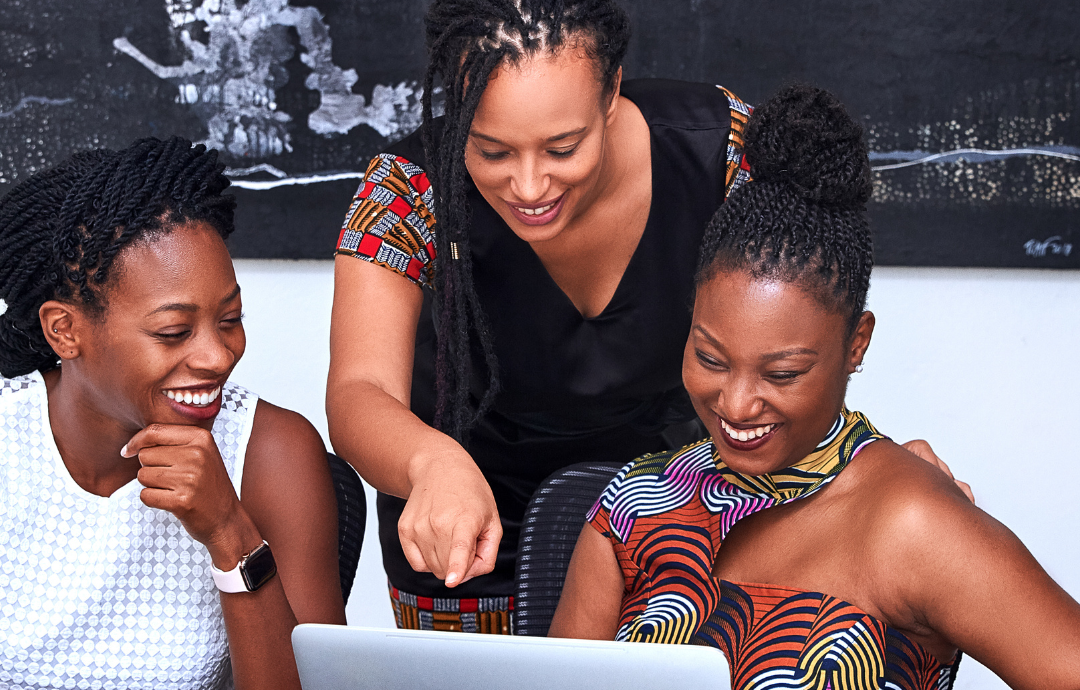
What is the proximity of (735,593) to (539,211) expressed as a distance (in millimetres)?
551

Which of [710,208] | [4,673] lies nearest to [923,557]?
[710,208]

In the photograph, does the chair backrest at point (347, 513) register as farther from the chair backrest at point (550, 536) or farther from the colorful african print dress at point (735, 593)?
the colorful african print dress at point (735, 593)

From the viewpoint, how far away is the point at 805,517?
1295 millimetres

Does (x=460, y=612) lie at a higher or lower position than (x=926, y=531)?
lower

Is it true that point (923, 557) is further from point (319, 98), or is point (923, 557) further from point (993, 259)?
point (319, 98)

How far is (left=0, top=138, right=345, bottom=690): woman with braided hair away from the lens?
134 cm

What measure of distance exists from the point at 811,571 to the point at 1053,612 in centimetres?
27

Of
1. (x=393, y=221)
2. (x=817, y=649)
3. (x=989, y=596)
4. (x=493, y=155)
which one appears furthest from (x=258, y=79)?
(x=989, y=596)

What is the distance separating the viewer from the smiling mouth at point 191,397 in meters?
1.37

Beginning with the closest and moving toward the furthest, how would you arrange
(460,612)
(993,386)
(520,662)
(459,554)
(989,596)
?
(520,662) → (459,554) → (989,596) → (460,612) → (993,386)

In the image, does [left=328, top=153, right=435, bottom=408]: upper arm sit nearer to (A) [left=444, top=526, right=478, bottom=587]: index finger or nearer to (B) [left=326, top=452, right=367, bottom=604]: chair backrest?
(B) [left=326, top=452, right=367, bottom=604]: chair backrest

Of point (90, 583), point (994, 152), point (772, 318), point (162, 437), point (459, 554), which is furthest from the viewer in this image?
point (994, 152)

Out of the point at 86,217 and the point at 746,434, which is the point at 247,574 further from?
the point at 746,434

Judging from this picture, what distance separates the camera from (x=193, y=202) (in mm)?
1396
